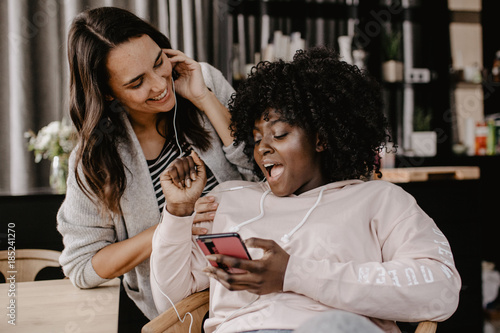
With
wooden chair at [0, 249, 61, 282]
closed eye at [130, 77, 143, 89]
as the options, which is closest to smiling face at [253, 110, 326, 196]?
closed eye at [130, 77, 143, 89]

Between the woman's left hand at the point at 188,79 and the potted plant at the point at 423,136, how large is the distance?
1790 millimetres

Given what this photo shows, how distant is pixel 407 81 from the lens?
277cm

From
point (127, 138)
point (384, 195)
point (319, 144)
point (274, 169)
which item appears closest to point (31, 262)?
point (127, 138)

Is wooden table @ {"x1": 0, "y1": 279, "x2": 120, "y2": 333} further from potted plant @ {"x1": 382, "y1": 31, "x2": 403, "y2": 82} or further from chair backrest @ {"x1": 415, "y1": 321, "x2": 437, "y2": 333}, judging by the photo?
potted plant @ {"x1": 382, "y1": 31, "x2": 403, "y2": 82}

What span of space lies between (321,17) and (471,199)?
1.46m

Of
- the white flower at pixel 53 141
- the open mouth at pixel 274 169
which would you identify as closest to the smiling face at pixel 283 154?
the open mouth at pixel 274 169

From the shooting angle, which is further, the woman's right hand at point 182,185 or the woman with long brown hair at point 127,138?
the woman with long brown hair at point 127,138

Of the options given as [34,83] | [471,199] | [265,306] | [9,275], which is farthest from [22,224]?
[471,199]

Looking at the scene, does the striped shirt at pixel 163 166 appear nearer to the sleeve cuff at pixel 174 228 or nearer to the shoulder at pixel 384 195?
the sleeve cuff at pixel 174 228

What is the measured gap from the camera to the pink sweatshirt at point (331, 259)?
940 mm

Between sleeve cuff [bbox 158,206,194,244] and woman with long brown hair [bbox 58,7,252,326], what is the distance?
0.10 metres

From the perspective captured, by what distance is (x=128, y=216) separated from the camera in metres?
1.42

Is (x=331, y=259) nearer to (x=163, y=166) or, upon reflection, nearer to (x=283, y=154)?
(x=283, y=154)

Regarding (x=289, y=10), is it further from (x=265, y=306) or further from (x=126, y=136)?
(x=265, y=306)
